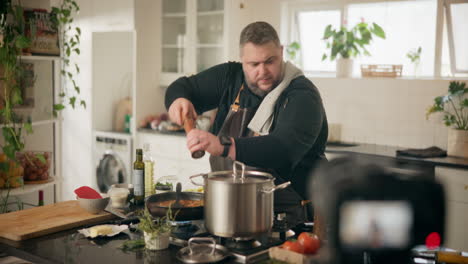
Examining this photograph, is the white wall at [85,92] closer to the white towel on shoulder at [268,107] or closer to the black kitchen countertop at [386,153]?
the black kitchen countertop at [386,153]

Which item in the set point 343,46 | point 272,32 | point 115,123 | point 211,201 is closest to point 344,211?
point 211,201

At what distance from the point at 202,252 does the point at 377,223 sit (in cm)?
103

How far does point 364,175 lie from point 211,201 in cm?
100

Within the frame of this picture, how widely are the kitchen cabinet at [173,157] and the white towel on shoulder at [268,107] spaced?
2.42m

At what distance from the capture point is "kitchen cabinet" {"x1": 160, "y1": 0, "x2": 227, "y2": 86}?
16.7 feet

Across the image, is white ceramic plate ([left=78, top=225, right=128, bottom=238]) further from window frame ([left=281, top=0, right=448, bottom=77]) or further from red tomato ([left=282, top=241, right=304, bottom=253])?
window frame ([left=281, top=0, right=448, bottom=77])

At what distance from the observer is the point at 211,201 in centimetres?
174

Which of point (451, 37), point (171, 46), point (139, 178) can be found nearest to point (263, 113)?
point (139, 178)

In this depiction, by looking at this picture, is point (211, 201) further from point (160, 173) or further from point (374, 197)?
point (160, 173)

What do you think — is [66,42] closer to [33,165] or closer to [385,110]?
[33,165]

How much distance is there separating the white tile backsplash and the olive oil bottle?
103 inches

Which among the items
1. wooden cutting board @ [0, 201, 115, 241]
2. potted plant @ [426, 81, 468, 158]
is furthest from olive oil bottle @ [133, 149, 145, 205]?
potted plant @ [426, 81, 468, 158]

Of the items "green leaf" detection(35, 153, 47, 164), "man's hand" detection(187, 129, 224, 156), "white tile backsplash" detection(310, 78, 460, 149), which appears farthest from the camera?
"white tile backsplash" detection(310, 78, 460, 149)

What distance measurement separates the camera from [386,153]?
403cm
